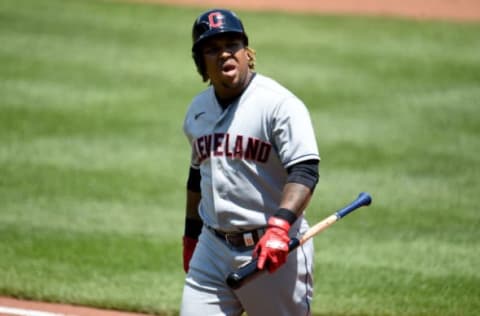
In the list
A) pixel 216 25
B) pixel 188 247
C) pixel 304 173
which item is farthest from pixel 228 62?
pixel 188 247

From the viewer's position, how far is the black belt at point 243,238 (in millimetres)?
4906

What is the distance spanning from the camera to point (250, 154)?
4.87 m

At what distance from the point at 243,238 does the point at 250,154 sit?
0.43 m

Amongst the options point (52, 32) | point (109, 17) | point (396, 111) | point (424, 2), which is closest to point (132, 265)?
point (396, 111)

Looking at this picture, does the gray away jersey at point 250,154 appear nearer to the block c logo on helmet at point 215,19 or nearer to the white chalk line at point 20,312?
the block c logo on helmet at point 215,19

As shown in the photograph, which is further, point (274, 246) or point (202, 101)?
point (202, 101)

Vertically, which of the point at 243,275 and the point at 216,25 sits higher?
the point at 216,25

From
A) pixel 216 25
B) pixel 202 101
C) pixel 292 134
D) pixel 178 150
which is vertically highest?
pixel 216 25

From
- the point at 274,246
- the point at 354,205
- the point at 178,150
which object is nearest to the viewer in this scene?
the point at 274,246

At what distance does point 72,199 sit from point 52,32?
21.9 feet

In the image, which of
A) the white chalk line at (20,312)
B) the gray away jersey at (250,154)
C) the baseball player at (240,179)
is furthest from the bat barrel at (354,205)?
the white chalk line at (20,312)

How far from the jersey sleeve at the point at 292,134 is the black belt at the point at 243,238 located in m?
0.40

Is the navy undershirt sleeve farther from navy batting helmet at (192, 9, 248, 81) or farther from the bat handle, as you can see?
navy batting helmet at (192, 9, 248, 81)

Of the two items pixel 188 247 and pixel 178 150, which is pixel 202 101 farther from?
pixel 178 150
